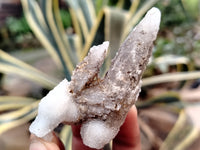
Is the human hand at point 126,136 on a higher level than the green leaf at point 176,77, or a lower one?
higher

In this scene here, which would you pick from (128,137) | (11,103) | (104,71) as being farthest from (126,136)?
(11,103)

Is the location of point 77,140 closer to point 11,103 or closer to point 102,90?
point 102,90

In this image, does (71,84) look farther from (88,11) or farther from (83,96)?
(88,11)

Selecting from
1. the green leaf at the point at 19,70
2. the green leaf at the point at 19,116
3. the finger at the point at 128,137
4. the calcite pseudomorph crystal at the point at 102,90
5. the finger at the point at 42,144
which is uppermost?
the calcite pseudomorph crystal at the point at 102,90

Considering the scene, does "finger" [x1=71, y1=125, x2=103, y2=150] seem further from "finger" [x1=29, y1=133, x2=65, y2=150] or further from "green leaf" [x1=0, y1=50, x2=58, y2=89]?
"green leaf" [x1=0, y1=50, x2=58, y2=89]

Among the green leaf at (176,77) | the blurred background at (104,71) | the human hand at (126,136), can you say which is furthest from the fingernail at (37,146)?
the green leaf at (176,77)

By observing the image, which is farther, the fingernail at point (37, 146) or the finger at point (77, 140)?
the finger at point (77, 140)

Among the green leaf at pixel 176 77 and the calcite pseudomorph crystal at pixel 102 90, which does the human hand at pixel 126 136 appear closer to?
the calcite pseudomorph crystal at pixel 102 90
